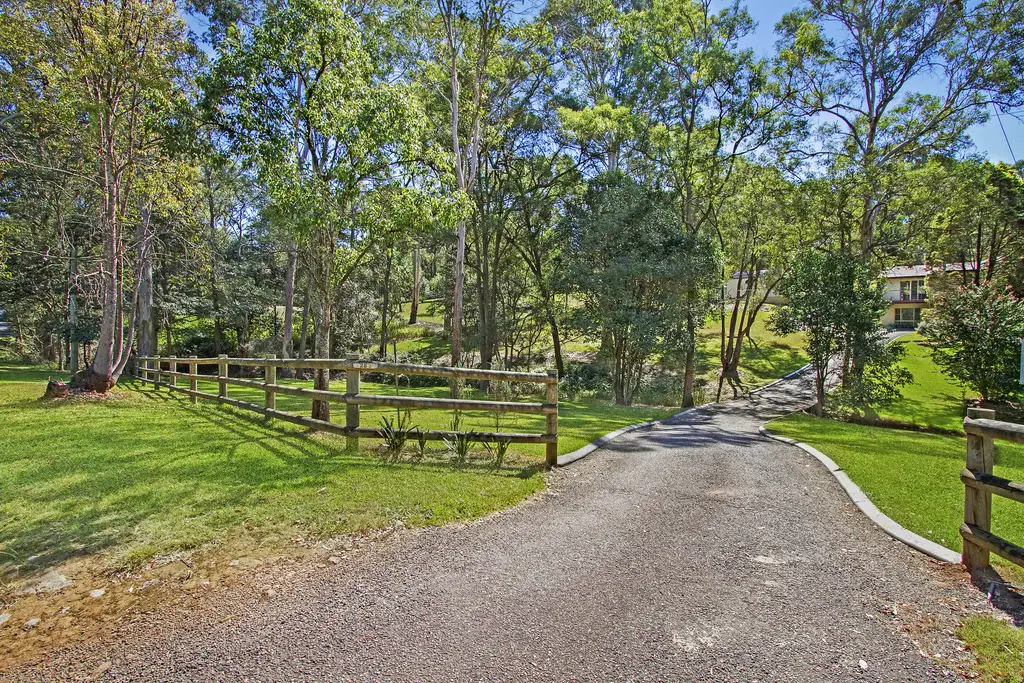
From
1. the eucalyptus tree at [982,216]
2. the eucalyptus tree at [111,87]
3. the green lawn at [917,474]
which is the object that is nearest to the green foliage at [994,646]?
the green lawn at [917,474]

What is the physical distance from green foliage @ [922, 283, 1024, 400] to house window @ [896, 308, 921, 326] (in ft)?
115

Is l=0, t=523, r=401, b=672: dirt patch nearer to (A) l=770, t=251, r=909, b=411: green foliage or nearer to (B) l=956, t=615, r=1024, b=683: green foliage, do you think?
(B) l=956, t=615, r=1024, b=683: green foliage

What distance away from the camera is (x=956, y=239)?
23875 millimetres

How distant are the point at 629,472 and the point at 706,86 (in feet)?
60.6

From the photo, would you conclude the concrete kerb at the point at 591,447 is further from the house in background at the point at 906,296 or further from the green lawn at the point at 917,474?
the house in background at the point at 906,296

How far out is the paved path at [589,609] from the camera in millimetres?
2457

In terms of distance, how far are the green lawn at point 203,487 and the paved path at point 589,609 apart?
701mm

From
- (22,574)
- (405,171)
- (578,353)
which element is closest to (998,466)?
(405,171)

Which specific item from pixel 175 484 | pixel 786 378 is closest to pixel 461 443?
pixel 175 484

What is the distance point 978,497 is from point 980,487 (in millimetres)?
95

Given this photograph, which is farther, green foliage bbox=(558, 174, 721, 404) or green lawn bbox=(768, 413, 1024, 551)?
green foliage bbox=(558, 174, 721, 404)

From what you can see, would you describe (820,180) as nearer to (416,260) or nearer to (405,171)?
(405,171)

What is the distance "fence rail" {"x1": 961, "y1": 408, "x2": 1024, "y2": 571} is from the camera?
334cm

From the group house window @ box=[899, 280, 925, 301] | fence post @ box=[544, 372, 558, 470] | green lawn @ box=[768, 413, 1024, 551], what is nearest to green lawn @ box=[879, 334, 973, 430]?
green lawn @ box=[768, 413, 1024, 551]
